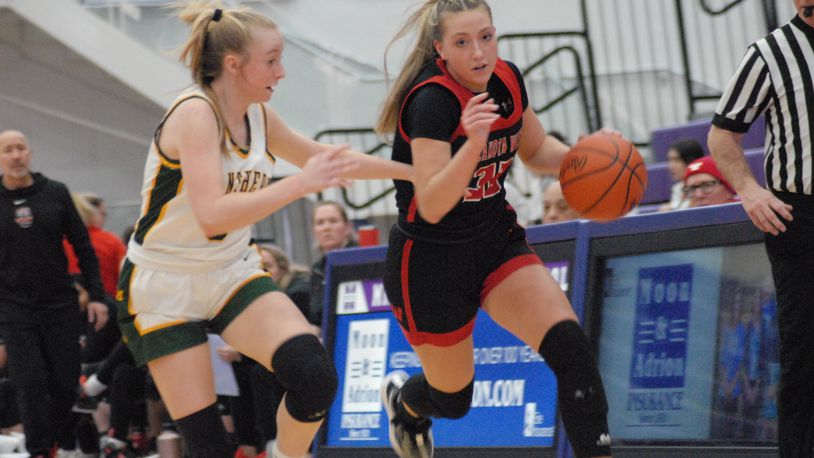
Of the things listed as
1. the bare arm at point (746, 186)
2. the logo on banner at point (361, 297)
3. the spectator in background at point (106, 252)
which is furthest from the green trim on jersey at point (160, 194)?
the spectator in background at point (106, 252)

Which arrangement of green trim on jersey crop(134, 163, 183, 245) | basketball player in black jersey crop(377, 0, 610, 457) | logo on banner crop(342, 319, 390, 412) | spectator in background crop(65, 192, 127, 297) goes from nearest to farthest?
basketball player in black jersey crop(377, 0, 610, 457) < green trim on jersey crop(134, 163, 183, 245) < logo on banner crop(342, 319, 390, 412) < spectator in background crop(65, 192, 127, 297)

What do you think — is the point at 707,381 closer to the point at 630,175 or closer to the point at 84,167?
the point at 630,175

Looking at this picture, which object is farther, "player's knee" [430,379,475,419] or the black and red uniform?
"player's knee" [430,379,475,419]

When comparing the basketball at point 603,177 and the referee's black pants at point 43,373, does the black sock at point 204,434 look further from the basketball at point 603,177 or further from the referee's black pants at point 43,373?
the referee's black pants at point 43,373

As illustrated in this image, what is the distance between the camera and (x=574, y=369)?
14.6ft

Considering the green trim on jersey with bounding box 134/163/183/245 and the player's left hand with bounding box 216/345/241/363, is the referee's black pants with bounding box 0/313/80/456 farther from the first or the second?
the green trim on jersey with bounding box 134/163/183/245

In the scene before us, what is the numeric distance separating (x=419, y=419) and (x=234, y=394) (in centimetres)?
283

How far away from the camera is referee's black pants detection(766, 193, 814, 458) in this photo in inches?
186

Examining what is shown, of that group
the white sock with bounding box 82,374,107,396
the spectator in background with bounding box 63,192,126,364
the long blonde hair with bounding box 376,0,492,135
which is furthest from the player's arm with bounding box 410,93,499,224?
the spectator in background with bounding box 63,192,126,364

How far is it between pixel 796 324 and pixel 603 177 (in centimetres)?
92

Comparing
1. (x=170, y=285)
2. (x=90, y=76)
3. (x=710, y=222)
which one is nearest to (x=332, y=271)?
(x=710, y=222)

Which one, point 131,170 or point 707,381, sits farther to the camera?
point 131,170

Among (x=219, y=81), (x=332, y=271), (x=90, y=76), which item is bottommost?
(x=332, y=271)

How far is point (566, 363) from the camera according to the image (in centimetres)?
446
